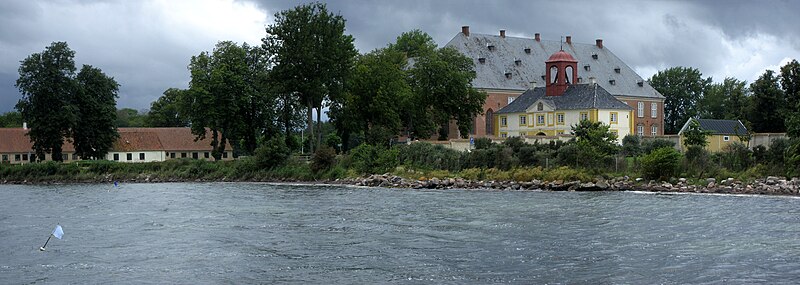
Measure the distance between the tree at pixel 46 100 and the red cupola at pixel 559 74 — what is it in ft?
146

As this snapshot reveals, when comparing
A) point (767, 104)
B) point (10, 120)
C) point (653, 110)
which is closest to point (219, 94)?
point (767, 104)

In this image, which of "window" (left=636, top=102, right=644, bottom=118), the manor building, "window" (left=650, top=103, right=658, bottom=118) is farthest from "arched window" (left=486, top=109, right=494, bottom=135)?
"window" (left=650, top=103, right=658, bottom=118)

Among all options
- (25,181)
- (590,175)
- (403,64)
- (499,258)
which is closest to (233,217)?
(499,258)

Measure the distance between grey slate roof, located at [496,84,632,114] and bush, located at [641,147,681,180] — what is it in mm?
34278

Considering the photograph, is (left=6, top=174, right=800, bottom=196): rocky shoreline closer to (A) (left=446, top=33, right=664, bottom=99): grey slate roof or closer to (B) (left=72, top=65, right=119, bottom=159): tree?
(B) (left=72, top=65, right=119, bottom=159): tree

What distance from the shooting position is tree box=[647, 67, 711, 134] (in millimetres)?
118750

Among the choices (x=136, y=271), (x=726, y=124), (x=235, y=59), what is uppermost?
(x=235, y=59)

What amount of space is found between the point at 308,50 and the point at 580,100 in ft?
93.1

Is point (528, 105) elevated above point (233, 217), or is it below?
above

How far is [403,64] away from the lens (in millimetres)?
84562

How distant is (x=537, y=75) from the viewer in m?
101

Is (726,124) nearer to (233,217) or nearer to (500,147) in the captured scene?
(500,147)

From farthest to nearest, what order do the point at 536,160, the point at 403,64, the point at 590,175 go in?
the point at 403,64 < the point at 536,160 < the point at 590,175

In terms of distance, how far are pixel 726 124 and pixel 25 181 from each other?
60.1m
